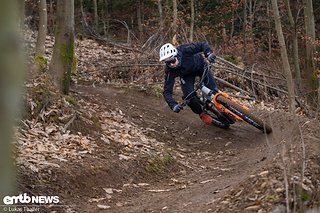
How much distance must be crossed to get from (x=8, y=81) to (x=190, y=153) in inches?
325

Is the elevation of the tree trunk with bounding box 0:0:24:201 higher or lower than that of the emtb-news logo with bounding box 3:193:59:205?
higher

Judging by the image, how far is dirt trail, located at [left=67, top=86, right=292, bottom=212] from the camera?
5852 mm

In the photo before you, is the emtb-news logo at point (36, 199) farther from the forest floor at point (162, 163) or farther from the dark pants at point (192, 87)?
the dark pants at point (192, 87)

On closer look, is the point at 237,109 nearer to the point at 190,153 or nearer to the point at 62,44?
the point at 190,153

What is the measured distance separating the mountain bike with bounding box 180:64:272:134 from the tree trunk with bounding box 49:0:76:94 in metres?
2.32

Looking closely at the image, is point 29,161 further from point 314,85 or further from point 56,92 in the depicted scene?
point 314,85

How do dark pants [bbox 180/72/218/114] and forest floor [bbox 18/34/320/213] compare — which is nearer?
forest floor [bbox 18/34/320/213]

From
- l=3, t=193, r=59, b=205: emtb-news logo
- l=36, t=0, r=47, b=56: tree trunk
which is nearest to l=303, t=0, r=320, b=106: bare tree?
l=36, t=0, r=47, b=56: tree trunk

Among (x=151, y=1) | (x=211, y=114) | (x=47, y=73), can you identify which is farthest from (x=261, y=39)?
(x=47, y=73)

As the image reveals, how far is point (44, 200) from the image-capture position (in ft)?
17.9

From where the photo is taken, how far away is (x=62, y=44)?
8.92 meters

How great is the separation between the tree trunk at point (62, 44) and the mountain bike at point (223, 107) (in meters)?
2.32

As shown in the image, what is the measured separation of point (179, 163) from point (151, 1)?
19704mm

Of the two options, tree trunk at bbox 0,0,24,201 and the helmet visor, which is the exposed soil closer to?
the helmet visor
